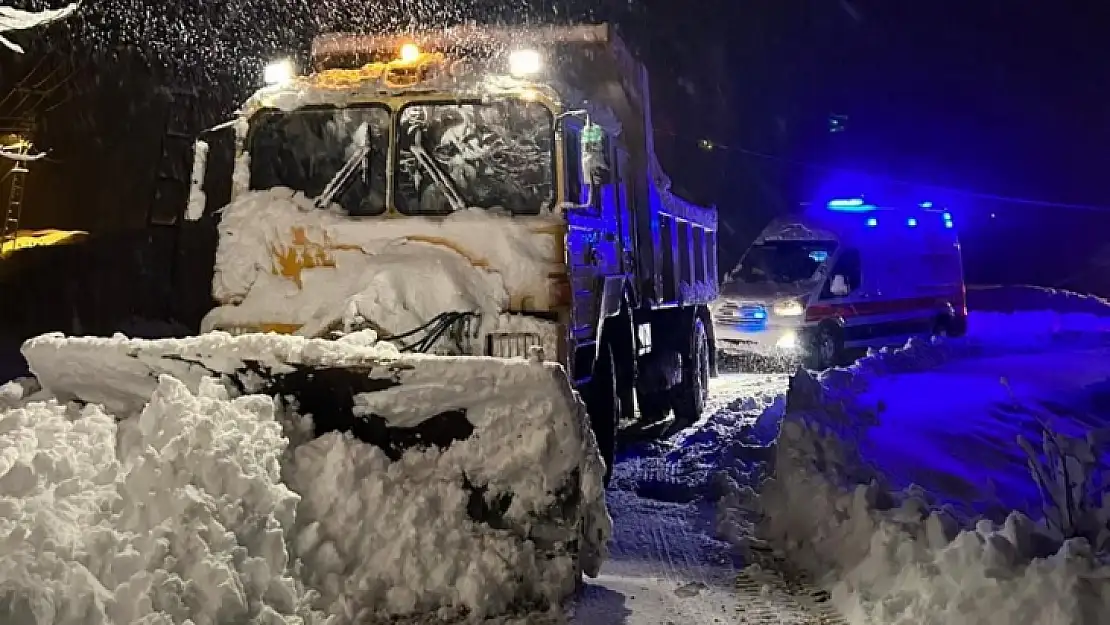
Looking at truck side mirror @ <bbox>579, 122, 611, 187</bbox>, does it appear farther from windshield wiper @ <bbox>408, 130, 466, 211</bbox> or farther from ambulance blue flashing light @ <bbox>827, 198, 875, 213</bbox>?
ambulance blue flashing light @ <bbox>827, 198, 875, 213</bbox>

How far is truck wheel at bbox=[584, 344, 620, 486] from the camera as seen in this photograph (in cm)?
718

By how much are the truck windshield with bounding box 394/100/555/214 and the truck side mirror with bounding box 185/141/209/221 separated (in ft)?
4.68

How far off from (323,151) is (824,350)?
10.2 meters

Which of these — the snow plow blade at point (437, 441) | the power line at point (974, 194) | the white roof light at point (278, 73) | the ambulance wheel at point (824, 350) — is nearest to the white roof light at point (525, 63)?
the white roof light at point (278, 73)

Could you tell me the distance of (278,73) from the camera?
6887 mm

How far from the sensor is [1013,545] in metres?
4.17

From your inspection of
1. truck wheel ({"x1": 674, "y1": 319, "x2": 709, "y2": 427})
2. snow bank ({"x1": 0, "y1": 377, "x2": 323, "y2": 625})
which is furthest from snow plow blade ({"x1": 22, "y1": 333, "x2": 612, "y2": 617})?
truck wheel ({"x1": 674, "y1": 319, "x2": 709, "y2": 427})

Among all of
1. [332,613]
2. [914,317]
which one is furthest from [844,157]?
[332,613]

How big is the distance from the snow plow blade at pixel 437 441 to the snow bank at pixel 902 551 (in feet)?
4.39

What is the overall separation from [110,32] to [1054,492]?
80.7ft

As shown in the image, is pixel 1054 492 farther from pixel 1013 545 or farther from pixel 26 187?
pixel 26 187

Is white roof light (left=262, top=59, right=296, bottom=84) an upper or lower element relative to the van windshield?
upper

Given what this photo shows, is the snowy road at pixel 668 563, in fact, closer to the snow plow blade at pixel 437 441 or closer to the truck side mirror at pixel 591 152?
the snow plow blade at pixel 437 441

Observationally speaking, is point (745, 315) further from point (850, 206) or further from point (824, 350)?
point (850, 206)
